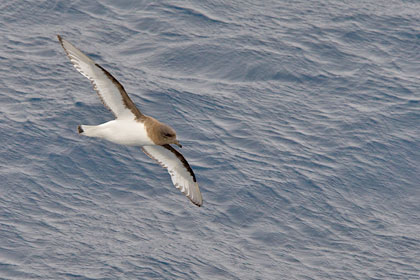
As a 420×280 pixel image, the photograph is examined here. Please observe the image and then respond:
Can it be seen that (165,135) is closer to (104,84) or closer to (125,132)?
(125,132)

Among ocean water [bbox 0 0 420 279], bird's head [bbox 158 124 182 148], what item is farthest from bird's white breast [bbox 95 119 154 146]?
ocean water [bbox 0 0 420 279]

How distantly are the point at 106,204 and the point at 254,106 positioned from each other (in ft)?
22.5

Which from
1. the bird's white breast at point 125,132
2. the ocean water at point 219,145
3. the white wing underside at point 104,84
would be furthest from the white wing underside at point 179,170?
the ocean water at point 219,145

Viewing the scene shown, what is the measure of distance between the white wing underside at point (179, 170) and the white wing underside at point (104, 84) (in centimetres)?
217

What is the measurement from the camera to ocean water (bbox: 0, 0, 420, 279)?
941 inches

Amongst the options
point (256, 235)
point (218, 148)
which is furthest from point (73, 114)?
point (256, 235)

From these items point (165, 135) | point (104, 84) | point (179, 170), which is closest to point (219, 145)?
point (179, 170)

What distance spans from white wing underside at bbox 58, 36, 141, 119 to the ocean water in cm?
555

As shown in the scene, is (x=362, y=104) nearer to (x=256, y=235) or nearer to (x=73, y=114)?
(x=256, y=235)

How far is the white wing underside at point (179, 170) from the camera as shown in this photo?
70.1 feet

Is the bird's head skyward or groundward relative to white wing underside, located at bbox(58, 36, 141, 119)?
groundward

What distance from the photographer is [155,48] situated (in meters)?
31.3

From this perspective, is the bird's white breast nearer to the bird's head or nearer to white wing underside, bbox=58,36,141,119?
white wing underside, bbox=58,36,141,119

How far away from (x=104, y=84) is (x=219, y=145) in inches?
331
